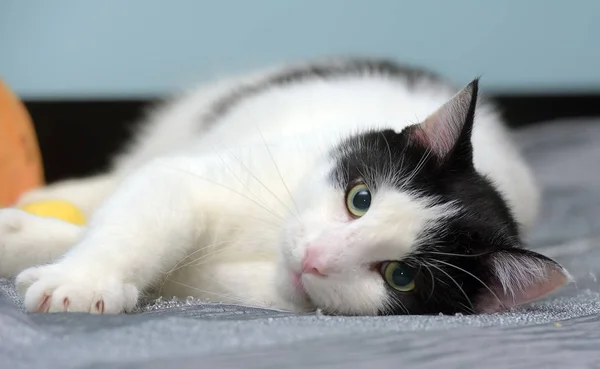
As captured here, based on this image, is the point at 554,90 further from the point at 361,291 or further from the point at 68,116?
the point at 361,291

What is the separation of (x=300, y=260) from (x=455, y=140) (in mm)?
361

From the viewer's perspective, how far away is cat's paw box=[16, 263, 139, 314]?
960 mm

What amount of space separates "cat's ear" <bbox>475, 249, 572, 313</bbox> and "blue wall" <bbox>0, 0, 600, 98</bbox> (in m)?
1.64

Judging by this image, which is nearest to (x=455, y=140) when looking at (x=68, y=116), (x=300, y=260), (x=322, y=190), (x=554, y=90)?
(x=322, y=190)

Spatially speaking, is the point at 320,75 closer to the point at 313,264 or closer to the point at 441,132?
the point at 441,132

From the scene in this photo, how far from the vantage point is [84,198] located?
194 centimetres

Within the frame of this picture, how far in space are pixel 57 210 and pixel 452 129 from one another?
38.7 inches

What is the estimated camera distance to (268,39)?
113 inches

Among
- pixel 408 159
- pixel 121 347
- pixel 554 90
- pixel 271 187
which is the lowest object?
pixel 121 347

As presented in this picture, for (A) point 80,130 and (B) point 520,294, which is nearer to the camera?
(B) point 520,294

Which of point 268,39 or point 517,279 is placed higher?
point 268,39

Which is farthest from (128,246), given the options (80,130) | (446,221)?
(80,130)

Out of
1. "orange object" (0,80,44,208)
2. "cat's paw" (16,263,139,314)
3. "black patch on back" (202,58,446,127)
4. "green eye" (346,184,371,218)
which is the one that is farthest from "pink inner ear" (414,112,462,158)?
"orange object" (0,80,44,208)

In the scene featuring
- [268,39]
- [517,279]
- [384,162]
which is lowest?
[517,279]
